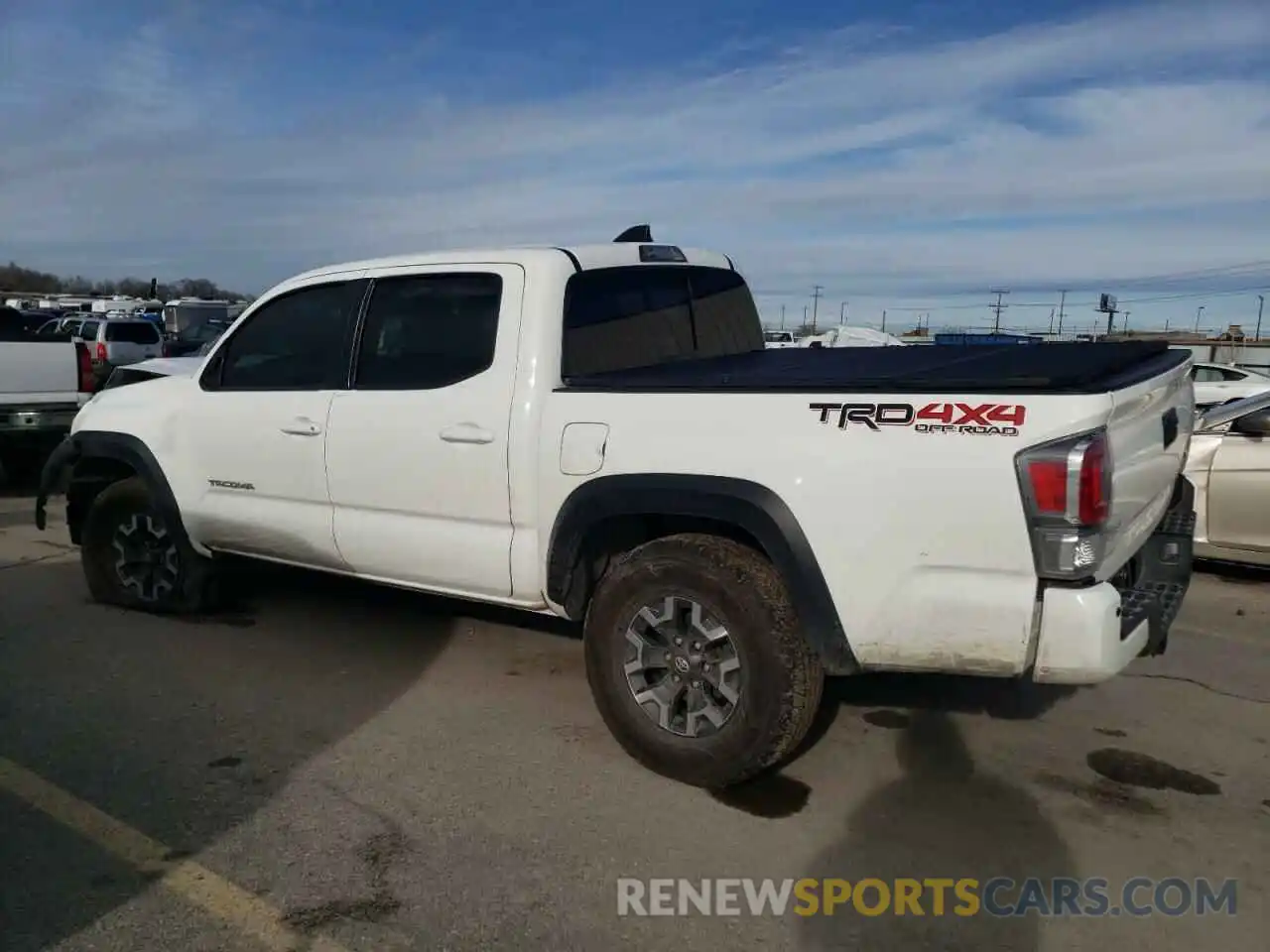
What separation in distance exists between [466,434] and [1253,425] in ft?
15.1

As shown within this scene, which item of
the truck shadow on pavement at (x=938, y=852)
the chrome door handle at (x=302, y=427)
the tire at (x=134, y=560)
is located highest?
the chrome door handle at (x=302, y=427)

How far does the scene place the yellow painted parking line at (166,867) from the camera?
113 inches

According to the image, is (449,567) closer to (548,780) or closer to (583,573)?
(583,573)

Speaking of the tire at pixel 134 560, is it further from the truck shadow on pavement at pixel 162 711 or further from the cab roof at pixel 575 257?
the cab roof at pixel 575 257

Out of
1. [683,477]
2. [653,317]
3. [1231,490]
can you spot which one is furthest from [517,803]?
[1231,490]

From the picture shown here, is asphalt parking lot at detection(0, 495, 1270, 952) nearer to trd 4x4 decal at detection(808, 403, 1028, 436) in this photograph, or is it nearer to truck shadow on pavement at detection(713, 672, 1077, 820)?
truck shadow on pavement at detection(713, 672, 1077, 820)

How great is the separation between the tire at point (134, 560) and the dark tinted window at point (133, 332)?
2064 centimetres

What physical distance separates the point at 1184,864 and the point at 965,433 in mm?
1527

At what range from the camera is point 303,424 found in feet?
15.6

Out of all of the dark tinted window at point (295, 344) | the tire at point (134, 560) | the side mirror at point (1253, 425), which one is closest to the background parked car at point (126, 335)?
the tire at point (134, 560)

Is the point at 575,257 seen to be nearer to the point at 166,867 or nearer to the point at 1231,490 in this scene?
the point at 166,867

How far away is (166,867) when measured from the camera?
3.20 m

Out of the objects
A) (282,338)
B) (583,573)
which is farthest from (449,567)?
(282,338)

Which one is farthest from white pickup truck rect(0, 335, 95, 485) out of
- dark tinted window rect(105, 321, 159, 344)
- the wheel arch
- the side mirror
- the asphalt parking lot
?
dark tinted window rect(105, 321, 159, 344)
